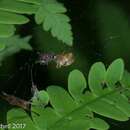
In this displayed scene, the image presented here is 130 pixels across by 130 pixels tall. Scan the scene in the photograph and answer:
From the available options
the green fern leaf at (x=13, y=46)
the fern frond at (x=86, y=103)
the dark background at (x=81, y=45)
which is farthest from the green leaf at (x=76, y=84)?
the green fern leaf at (x=13, y=46)

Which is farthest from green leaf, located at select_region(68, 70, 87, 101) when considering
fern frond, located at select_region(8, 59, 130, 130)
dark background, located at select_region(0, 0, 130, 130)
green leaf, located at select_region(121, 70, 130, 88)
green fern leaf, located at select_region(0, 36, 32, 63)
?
green fern leaf, located at select_region(0, 36, 32, 63)

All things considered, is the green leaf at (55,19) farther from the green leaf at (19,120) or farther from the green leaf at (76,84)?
the green leaf at (19,120)

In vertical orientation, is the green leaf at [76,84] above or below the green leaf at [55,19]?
below

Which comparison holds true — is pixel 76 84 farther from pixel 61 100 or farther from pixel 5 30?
pixel 5 30

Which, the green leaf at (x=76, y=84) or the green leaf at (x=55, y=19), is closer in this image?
the green leaf at (x=76, y=84)

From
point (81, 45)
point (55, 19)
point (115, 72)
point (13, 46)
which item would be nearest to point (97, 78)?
point (115, 72)
